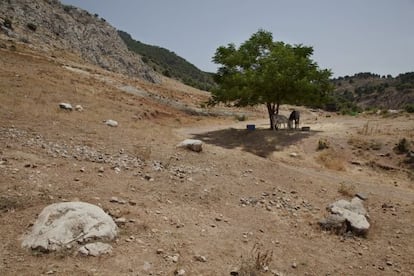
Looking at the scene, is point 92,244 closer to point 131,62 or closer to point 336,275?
point 336,275

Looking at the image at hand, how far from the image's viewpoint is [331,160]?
15.1 meters

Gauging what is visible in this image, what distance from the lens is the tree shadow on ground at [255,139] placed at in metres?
17.0

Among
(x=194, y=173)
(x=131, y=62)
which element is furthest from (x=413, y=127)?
(x=131, y=62)

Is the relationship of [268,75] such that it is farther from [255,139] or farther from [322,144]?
[322,144]

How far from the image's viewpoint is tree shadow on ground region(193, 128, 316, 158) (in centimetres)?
1698

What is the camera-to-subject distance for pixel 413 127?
1936 centimetres

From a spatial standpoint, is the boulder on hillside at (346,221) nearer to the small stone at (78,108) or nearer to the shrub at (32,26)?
the small stone at (78,108)

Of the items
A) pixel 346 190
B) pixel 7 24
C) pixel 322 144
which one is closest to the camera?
pixel 346 190

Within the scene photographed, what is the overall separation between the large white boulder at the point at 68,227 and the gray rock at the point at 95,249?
130mm

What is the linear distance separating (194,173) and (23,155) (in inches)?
197

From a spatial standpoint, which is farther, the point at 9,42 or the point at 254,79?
the point at 9,42

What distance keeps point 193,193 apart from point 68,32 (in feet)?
145

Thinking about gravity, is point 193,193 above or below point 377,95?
below

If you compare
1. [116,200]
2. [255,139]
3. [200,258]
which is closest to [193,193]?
[116,200]
